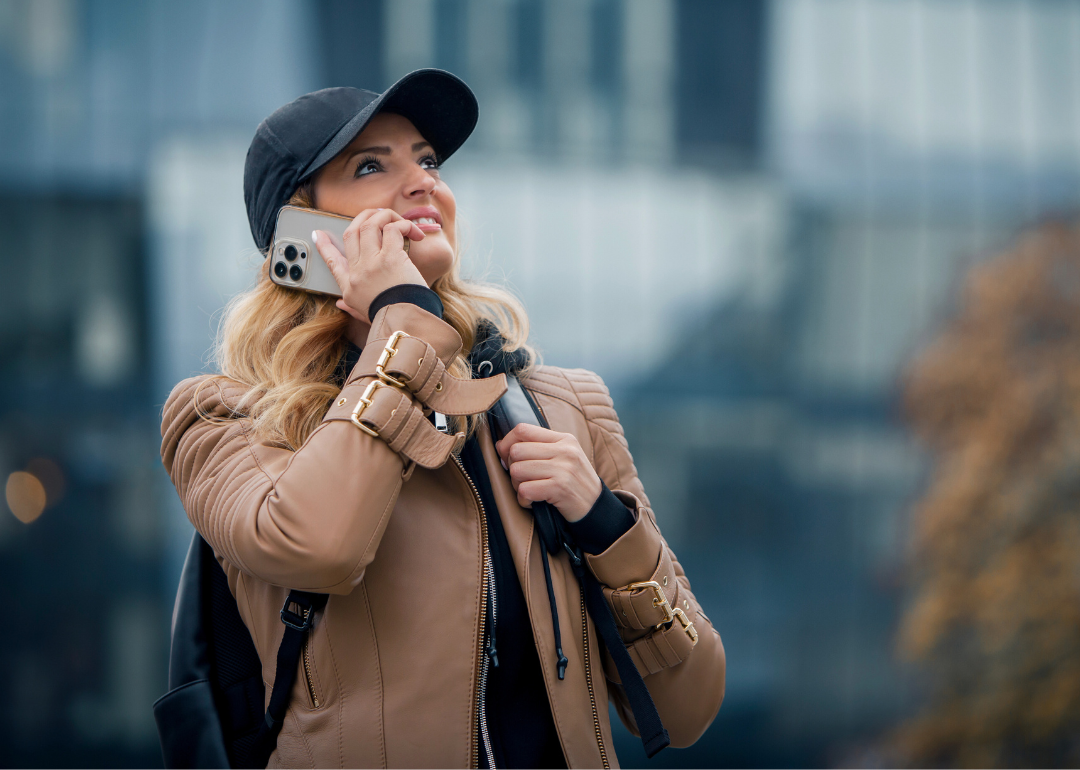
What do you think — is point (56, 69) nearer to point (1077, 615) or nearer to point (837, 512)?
point (837, 512)

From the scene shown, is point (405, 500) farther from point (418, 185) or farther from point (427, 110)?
point (427, 110)

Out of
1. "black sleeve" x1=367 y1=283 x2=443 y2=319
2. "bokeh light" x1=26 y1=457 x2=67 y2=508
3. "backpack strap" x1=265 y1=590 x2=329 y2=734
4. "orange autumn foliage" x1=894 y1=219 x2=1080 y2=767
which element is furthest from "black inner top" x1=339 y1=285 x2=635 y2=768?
"orange autumn foliage" x1=894 y1=219 x2=1080 y2=767

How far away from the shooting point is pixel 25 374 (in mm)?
9148

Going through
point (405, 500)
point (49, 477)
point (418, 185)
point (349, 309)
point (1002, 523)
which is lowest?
→ point (1002, 523)

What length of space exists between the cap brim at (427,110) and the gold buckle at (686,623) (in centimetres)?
111

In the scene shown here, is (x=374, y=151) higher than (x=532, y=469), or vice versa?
(x=374, y=151)

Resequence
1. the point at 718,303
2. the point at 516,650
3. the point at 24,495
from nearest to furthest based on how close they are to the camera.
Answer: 1. the point at 516,650
2. the point at 24,495
3. the point at 718,303

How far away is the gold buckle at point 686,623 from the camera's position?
67.1 inches

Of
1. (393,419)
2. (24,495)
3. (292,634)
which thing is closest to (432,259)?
(393,419)

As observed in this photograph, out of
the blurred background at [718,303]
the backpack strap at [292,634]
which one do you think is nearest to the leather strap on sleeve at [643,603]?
the backpack strap at [292,634]

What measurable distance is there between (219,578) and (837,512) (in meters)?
9.75

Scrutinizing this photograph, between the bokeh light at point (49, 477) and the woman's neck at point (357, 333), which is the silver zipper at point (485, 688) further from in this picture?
the bokeh light at point (49, 477)

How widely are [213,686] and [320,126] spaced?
46.7 inches

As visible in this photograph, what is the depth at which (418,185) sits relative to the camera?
6.10 ft
